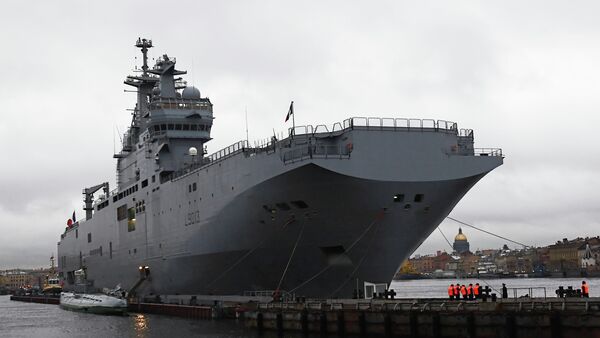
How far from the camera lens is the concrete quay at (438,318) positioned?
79.2 feet

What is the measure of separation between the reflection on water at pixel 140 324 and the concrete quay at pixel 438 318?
592 centimetres

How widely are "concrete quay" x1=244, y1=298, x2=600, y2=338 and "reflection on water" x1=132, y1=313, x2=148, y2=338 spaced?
5.92 m

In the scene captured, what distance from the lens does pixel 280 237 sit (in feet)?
115

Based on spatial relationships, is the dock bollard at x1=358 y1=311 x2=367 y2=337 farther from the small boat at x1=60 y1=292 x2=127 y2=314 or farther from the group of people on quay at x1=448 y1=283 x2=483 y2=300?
the small boat at x1=60 y1=292 x2=127 y2=314

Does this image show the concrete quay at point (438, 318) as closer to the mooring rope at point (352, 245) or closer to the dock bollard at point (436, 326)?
the dock bollard at point (436, 326)

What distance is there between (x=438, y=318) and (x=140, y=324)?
63.4ft

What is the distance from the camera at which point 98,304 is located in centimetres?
5022

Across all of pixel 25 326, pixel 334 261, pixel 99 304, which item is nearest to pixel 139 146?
pixel 99 304

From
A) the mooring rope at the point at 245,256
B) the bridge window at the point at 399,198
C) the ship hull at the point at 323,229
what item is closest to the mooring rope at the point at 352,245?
the ship hull at the point at 323,229

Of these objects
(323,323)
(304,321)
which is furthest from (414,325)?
(304,321)

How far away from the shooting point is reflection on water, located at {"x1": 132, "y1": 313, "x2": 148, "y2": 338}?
119 feet

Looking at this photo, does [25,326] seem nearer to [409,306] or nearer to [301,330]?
[301,330]

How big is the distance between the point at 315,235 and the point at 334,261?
60.7 inches

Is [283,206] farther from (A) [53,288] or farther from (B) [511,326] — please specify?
(A) [53,288]
